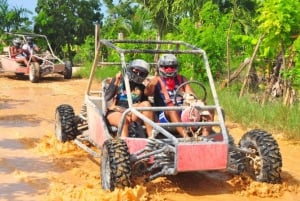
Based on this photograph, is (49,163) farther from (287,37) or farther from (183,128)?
(287,37)

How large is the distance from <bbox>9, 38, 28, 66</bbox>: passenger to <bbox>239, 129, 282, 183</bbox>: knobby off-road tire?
1253 centimetres

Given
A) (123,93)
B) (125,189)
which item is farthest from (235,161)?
(123,93)

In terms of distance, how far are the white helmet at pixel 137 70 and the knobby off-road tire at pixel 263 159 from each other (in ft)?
4.58

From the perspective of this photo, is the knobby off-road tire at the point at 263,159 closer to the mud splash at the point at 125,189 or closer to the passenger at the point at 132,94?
the mud splash at the point at 125,189

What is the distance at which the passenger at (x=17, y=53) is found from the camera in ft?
58.4

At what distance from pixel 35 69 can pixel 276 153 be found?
12049mm

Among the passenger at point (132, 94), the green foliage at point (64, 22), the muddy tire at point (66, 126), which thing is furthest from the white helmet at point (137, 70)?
the green foliage at point (64, 22)

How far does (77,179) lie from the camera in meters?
6.73

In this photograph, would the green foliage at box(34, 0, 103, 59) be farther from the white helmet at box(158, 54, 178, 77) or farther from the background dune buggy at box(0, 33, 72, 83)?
the white helmet at box(158, 54, 178, 77)

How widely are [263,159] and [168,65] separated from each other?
1.61 m

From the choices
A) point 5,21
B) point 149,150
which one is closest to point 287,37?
point 149,150

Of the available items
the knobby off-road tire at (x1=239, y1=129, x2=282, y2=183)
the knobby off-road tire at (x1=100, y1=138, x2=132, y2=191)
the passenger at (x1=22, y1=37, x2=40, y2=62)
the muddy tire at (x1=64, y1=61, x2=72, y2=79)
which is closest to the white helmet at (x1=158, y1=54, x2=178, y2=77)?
the knobby off-road tire at (x1=239, y1=129, x2=282, y2=183)

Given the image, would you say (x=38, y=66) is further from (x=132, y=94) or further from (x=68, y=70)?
(x=132, y=94)

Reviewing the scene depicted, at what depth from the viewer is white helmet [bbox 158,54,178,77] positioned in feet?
22.4
